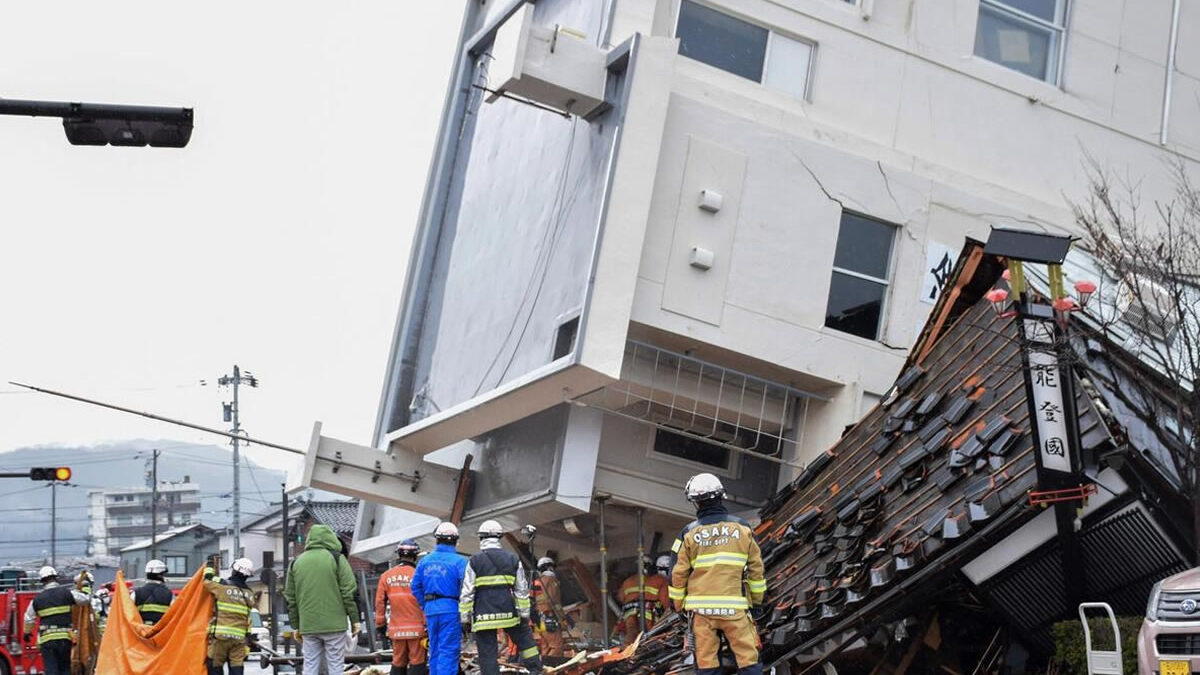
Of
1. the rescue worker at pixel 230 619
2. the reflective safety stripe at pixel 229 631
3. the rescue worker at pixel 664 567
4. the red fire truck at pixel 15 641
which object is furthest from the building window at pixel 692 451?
the red fire truck at pixel 15 641

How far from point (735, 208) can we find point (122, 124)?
34.5ft

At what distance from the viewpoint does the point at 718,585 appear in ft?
37.2

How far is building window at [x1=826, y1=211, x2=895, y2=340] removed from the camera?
68.1 feet

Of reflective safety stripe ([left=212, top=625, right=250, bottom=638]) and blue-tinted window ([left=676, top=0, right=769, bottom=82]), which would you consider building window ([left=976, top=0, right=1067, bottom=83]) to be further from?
reflective safety stripe ([left=212, top=625, right=250, bottom=638])

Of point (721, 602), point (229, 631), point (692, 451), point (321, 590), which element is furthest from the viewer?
point (692, 451)

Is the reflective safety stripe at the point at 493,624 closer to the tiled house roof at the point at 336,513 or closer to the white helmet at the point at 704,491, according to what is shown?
the white helmet at the point at 704,491

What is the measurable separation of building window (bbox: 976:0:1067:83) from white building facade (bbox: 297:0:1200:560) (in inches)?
1.4

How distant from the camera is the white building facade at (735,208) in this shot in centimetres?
1962

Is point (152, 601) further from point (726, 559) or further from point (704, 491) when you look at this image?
point (726, 559)

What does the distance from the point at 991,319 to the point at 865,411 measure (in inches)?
239

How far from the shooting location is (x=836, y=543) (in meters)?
14.8

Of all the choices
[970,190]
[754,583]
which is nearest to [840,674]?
[754,583]

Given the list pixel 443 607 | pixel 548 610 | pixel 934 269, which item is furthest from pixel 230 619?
pixel 934 269

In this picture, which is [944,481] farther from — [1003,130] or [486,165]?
[486,165]
